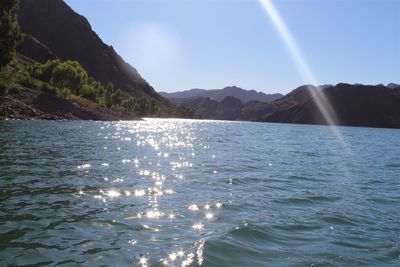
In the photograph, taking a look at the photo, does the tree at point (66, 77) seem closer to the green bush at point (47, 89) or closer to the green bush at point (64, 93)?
the green bush at point (64, 93)

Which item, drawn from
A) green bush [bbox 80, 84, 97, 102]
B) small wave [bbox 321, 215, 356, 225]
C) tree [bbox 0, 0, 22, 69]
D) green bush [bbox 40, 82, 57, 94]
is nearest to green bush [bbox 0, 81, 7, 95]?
tree [bbox 0, 0, 22, 69]

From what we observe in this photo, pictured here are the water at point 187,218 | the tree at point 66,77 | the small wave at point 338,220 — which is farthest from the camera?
the tree at point 66,77

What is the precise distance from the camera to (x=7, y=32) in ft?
253

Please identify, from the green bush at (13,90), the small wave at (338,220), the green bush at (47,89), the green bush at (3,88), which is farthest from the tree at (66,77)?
the small wave at (338,220)

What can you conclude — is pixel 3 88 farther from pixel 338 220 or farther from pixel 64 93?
pixel 338 220

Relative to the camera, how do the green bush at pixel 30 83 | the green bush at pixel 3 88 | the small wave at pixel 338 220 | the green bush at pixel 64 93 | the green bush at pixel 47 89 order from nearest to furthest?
the small wave at pixel 338 220 → the green bush at pixel 3 88 → the green bush at pixel 30 83 → the green bush at pixel 47 89 → the green bush at pixel 64 93

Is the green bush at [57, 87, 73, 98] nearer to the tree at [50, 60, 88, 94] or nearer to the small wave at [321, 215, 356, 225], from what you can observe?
the tree at [50, 60, 88, 94]

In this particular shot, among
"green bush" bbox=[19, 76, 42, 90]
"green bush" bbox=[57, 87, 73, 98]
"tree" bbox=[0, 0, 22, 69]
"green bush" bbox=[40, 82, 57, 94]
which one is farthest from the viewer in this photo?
"green bush" bbox=[57, 87, 73, 98]

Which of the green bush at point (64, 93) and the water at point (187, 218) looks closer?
the water at point (187, 218)

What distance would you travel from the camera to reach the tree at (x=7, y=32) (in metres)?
76.7

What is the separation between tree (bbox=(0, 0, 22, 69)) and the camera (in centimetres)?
7669

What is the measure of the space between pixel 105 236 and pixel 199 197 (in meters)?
7.10

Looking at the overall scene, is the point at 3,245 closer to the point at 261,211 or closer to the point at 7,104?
the point at 261,211

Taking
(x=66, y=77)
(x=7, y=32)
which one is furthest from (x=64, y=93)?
(x=7, y=32)
